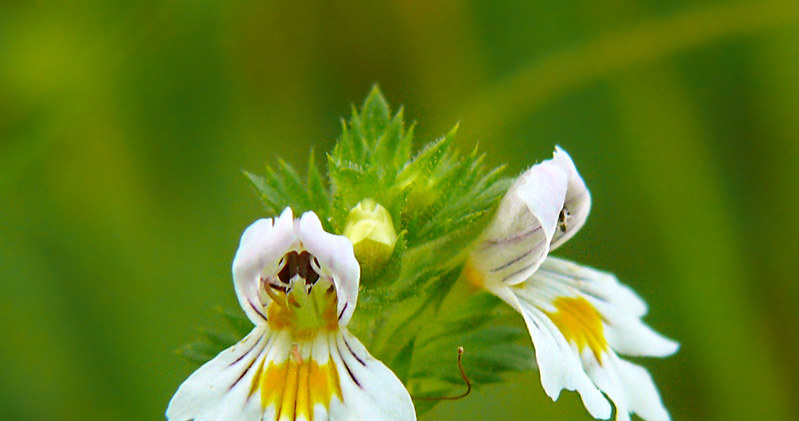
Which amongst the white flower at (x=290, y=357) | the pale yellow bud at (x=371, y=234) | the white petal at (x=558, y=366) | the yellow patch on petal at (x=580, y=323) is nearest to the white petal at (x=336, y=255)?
the white flower at (x=290, y=357)

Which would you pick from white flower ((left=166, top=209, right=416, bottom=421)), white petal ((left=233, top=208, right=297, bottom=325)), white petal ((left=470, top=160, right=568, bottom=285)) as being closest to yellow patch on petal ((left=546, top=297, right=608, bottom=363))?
white petal ((left=470, top=160, right=568, bottom=285))

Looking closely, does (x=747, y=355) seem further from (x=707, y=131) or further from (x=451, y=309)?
(x=451, y=309)

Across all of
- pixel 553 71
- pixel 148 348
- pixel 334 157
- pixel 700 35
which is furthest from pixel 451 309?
pixel 700 35

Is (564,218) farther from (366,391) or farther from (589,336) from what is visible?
(366,391)

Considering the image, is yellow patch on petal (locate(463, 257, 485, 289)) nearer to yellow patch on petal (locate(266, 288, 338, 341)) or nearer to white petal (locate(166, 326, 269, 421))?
yellow patch on petal (locate(266, 288, 338, 341))

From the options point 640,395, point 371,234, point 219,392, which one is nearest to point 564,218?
point 640,395
